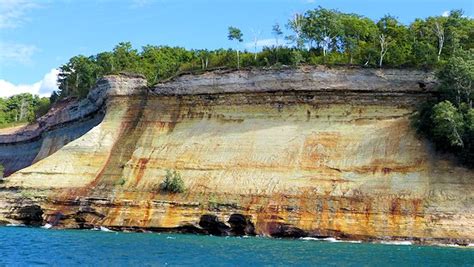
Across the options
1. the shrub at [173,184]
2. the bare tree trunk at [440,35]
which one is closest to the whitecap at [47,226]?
the shrub at [173,184]

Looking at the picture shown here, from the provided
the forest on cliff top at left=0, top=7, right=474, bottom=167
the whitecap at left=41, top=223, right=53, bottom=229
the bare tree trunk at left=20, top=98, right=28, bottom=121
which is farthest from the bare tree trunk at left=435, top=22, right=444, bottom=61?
the bare tree trunk at left=20, top=98, right=28, bottom=121

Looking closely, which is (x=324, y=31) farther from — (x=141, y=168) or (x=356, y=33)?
(x=141, y=168)

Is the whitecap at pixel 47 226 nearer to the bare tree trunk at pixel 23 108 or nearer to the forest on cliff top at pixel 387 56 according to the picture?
the forest on cliff top at pixel 387 56

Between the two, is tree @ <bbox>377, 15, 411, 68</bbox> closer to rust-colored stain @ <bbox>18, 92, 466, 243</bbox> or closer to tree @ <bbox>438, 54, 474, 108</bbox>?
tree @ <bbox>438, 54, 474, 108</bbox>

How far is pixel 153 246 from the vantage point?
30.8m

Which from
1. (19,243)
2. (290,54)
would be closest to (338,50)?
(290,54)

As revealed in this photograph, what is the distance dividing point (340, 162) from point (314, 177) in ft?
7.32

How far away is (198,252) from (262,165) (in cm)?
1472

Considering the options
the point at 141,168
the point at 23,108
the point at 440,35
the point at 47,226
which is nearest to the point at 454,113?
the point at 440,35

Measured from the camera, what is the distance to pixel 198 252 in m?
28.7

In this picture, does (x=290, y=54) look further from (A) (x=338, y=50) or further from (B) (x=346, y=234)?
(B) (x=346, y=234)

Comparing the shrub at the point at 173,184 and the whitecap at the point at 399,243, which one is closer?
the whitecap at the point at 399,243

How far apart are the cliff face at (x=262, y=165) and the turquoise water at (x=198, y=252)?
3.17m

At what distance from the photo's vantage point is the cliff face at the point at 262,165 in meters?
37.9
